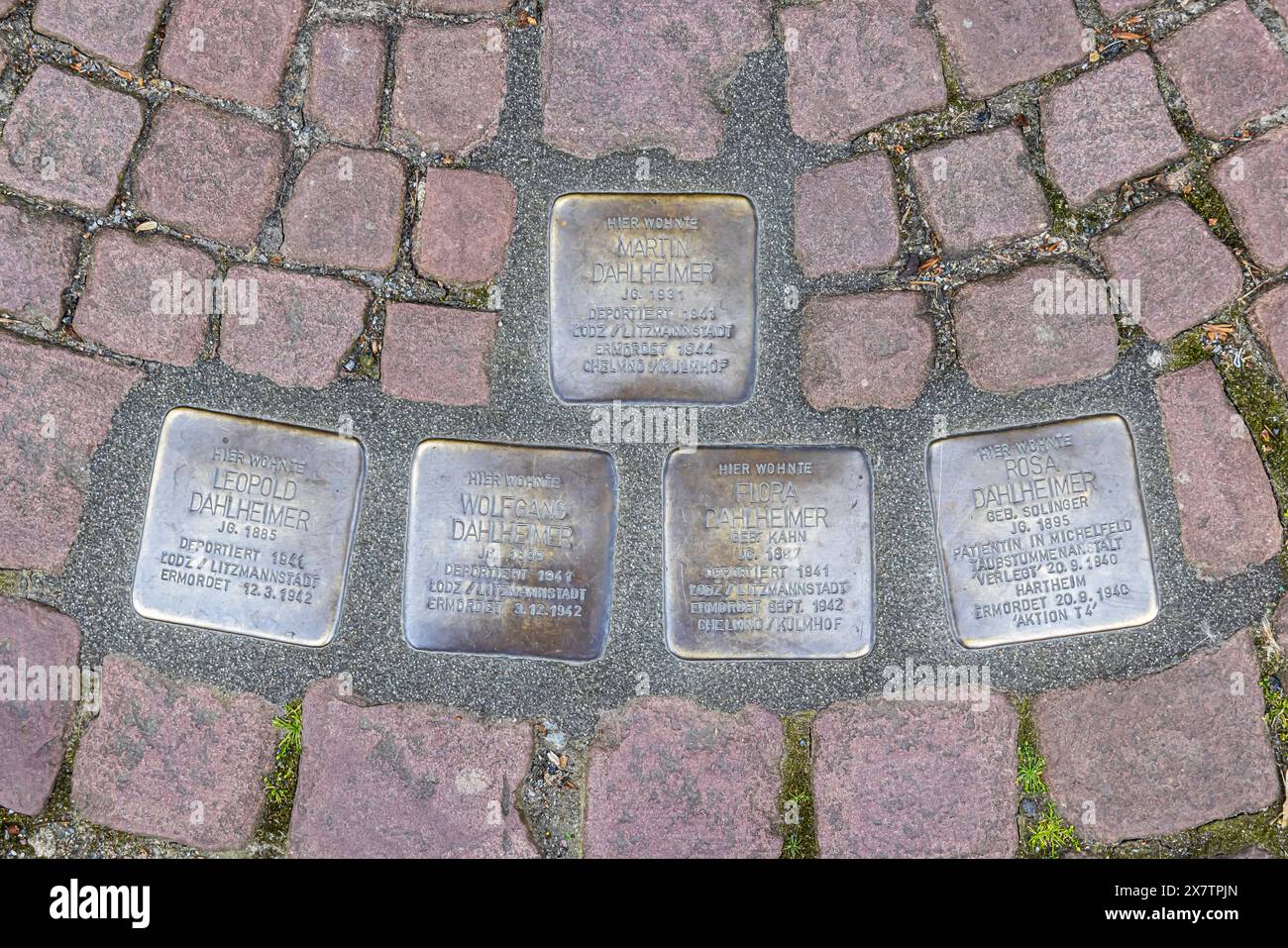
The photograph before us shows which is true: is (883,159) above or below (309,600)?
above

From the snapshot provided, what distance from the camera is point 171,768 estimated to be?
1885 millimetres

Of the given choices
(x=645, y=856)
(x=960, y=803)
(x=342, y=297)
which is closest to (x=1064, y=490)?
(x=960, y=803)

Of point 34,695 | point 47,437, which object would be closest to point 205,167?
point 47,437

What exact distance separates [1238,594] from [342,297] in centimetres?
234

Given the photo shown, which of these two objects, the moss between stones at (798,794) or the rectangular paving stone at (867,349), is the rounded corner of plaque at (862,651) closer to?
the moss between stones at (798,794)

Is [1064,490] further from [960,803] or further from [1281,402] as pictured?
[960,803]

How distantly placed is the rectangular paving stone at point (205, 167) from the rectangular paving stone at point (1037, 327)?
1.76 m

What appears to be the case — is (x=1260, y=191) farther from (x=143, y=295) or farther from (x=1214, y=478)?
(x=143, y=295)

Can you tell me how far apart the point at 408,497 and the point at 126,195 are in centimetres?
102

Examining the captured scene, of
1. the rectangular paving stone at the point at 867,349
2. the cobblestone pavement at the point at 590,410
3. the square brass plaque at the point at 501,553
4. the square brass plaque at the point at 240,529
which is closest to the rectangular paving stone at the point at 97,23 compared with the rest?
the cobblestone pavement at the point at 590,410

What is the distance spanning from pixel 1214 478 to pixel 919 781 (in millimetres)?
1037

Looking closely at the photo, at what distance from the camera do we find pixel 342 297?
1885mm

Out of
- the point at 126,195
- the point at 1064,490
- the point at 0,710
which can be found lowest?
the point at 0,710

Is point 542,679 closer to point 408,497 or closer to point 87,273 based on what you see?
point 408,497
